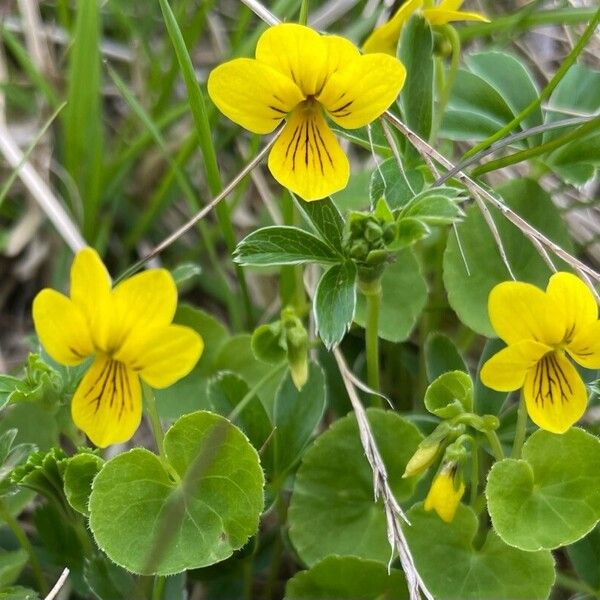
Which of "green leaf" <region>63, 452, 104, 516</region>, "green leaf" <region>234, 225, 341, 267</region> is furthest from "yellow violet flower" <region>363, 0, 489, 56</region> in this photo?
"green leaf" <region>63, 452, 104, 516</region>

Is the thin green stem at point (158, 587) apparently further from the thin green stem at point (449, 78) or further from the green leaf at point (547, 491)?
the thin green stem at point (449, 78)

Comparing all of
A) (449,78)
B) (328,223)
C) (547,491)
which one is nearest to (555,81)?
(449,78)

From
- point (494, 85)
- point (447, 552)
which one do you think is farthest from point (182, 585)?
point (494, 85)

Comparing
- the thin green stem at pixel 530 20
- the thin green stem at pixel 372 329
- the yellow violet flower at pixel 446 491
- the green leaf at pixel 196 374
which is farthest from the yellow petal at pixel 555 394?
the thin green stem at pixel 530 20

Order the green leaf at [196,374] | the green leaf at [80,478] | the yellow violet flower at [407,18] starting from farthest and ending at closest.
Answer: the green leaf at [196,374] < the yellow violet flower at [407,18] < the green leaf at [80,478]

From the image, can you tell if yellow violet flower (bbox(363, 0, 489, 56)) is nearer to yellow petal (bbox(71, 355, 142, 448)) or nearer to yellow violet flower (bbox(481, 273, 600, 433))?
yellow violet flower (bbox(481, 273, 600, 433))

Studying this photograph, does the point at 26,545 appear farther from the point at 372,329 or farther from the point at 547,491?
the point at 547,491
